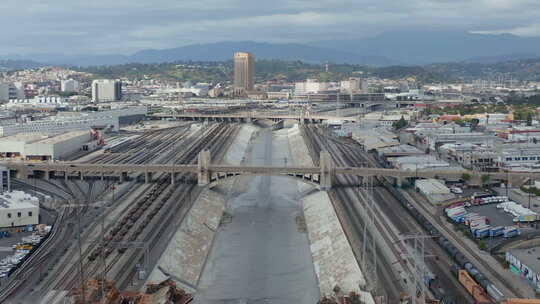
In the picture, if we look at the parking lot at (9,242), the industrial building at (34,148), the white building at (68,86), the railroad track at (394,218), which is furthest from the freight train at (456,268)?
the white building at (68,86)

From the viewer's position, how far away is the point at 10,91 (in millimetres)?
97062

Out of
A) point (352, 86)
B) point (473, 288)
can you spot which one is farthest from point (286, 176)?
point (352, 86)

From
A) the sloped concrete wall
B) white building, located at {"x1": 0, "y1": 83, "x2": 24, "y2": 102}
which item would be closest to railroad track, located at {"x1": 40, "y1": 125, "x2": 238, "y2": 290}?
the sloped concrete wall

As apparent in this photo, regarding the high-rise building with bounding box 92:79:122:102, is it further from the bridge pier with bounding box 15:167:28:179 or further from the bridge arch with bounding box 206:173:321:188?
the bridge arch with bounding box 206:173:321:188

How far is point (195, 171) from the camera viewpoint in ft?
115

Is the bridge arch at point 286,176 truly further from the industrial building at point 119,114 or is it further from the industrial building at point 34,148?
the industrial building at point 119,114

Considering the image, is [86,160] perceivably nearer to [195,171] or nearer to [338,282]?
[195,171]

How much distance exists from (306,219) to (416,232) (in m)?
6.69

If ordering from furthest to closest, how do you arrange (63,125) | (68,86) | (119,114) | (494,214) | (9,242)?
(68,86), (119,114), (63,125), (494,214), (9,242)

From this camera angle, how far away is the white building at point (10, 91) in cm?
9438

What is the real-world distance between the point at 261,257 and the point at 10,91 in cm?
8177

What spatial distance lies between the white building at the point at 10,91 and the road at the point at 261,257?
67.7 metres

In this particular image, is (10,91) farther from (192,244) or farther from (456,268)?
(456,268)

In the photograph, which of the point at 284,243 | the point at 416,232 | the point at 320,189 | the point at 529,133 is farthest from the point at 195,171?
the point at 529,133
